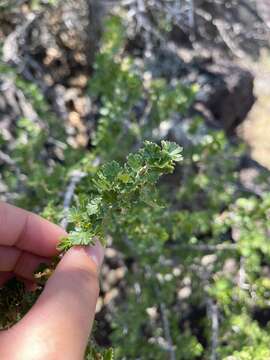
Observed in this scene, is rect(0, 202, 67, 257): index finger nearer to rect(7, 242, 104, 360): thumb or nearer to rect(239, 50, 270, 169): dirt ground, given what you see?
rect(7, 242, 104, 360): thumb

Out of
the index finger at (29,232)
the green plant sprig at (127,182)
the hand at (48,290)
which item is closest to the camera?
the hand at (48,290)

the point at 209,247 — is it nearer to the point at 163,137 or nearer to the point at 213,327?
the point at 213,327

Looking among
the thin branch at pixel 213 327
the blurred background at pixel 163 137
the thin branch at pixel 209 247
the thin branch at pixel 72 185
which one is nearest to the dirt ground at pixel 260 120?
the blurred background at pixel 163 137

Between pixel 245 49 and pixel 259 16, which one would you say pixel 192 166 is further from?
pixel 245 49

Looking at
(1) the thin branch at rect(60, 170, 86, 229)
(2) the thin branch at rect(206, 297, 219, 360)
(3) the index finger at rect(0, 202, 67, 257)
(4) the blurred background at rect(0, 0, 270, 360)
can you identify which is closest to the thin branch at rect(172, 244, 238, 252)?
(4) the blurred background at rect(0, 0, 270, 360)

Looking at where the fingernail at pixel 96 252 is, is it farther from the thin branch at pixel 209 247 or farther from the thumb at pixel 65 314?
the thin branch at pixel 209 247

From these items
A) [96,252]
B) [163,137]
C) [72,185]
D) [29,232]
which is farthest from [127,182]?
[163,137]
